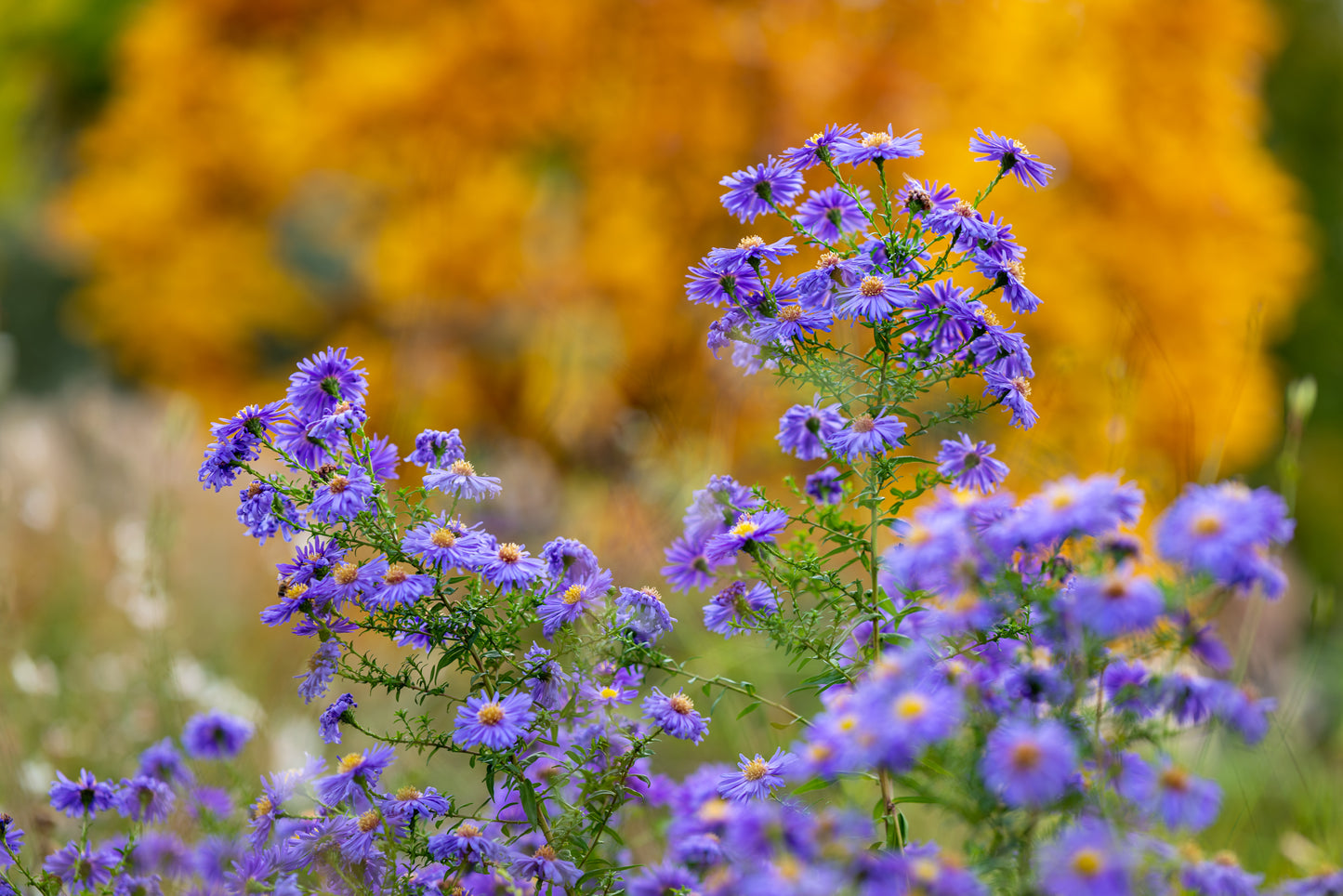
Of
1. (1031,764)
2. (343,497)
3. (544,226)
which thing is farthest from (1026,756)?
(544,226)

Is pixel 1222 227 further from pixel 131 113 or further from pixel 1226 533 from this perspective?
pixel 131 113

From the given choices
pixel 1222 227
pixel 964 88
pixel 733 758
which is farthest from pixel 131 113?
pixel 1222 227

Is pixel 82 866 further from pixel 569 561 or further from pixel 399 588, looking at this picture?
pixel 569 561

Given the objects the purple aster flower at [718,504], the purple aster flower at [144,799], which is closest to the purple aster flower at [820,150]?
the purple aster flower at [718,504]

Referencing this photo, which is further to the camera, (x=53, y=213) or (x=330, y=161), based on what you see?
(x=53, y=213)

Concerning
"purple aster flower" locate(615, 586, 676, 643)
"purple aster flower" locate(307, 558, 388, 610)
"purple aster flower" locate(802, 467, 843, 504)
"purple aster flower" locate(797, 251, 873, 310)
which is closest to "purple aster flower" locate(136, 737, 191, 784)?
"purple aster flower" locate(307, 558, 388, 610)

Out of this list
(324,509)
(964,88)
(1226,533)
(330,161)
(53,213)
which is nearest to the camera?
(1226,533)

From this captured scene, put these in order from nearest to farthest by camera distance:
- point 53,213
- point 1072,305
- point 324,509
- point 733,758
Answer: point 324,509 → point 733,758 → point 1072,305 → point 53,213

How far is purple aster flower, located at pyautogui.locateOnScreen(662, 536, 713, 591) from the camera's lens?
1489 millimetres

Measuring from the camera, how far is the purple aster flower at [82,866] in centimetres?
143

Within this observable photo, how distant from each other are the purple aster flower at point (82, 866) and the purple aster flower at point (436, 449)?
2.38 feet

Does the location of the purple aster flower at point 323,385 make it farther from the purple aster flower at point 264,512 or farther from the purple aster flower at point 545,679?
the purple aster flower at point 545,679

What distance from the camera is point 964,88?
7.08 m

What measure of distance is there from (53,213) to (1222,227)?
11673mm
